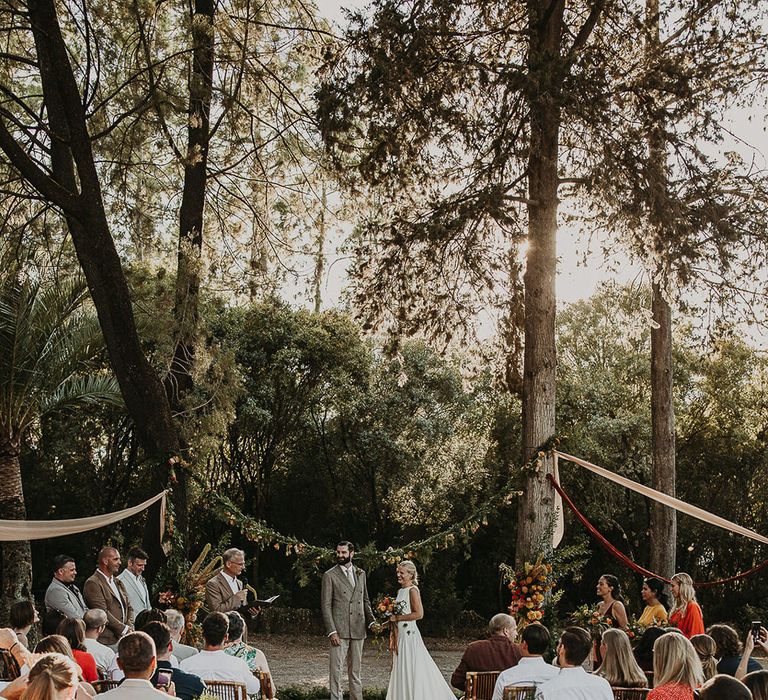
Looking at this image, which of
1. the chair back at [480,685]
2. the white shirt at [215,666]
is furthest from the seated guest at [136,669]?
the chair back at [480,685]

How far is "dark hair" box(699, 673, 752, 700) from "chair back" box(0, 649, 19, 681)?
3.48 m

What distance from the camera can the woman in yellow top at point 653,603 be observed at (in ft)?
24.6

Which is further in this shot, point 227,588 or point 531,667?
point 227,588

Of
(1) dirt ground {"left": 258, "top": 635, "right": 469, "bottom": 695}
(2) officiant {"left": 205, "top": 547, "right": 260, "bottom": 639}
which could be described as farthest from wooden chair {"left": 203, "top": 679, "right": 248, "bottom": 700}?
(1) dirt ground {"left": 258, "top": 635, "right": 469, "bottom": 695}

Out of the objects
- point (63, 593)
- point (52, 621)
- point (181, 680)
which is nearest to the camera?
point (181, 680)

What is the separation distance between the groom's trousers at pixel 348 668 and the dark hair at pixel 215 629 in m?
3.99

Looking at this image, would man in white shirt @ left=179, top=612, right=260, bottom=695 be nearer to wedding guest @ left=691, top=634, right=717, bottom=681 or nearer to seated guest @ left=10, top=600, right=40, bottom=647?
seated guest @ left=10, top=600, right=40, bottom=647

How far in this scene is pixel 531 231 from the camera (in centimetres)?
987

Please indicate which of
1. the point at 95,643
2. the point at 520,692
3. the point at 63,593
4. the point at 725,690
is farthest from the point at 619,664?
the point at 63,593

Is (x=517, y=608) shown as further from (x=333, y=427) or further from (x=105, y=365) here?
(x=105, y=365)

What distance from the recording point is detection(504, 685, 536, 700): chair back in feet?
16.8

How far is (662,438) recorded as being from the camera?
43.7 feet

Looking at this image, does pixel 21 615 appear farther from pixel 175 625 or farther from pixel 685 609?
pixel 685 609

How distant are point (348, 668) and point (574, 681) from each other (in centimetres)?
486
